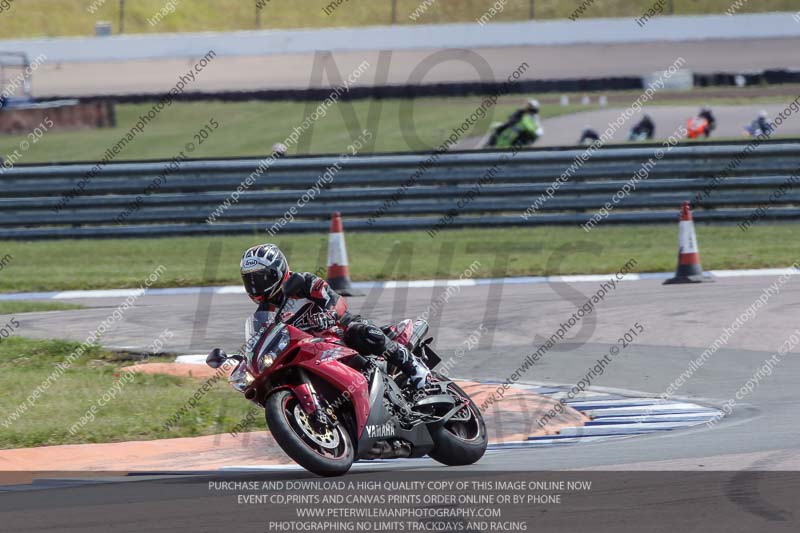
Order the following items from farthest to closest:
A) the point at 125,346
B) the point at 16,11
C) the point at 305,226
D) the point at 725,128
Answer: the point at 16,11, the point at 725,128, the point at 305,226, the point at 125,346

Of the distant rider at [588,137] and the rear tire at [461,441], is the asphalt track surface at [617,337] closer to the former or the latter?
the rear tire at [461,441]

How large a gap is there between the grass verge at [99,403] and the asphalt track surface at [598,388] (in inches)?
46.9

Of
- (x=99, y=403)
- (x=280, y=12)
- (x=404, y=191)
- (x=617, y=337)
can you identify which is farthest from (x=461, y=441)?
(x=280, y=12)

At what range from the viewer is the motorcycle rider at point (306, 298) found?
738cm

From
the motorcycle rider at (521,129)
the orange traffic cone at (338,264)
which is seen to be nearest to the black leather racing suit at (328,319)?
the orange traffic cone at (338,264)

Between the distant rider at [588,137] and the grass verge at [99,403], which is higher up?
the grass verge at [99,403]

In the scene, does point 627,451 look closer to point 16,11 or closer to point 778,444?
point 778,444

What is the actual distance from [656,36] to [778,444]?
28.0 metres

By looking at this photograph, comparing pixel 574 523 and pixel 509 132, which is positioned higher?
pixel 574 523

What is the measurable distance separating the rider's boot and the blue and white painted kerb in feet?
2.89

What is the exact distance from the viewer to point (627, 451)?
7.57 m

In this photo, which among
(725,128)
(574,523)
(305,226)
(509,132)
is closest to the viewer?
(574,523)

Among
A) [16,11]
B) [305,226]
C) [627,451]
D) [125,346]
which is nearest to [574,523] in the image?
[627,451]

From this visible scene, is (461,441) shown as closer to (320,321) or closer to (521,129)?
(320,321)
